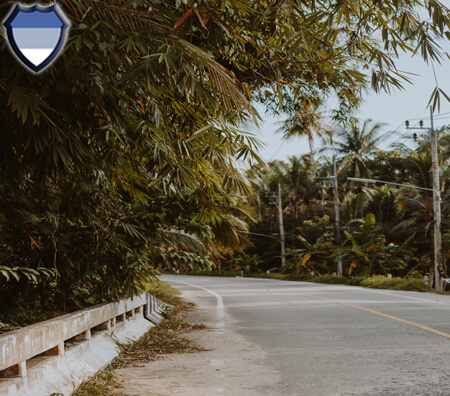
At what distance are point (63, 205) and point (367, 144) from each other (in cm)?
4873

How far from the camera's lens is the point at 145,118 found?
5.60 m

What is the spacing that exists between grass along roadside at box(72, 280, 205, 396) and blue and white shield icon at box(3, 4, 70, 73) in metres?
2.81

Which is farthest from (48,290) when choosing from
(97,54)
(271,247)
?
(271,247)

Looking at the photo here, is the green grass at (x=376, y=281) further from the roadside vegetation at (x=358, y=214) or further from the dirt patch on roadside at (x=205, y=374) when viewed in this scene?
the dirt patch on roadside at (x=205, y=374)

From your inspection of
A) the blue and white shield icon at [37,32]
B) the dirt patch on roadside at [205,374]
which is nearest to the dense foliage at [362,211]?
the dirt patch on roadside at [205,374]

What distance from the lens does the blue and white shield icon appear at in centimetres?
382

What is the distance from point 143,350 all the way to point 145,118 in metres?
3.97

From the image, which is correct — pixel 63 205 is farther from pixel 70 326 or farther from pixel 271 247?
pixel 271 247

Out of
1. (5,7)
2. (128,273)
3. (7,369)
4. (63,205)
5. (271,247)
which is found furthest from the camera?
(271,247)

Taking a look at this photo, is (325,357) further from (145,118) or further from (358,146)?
(358,146)

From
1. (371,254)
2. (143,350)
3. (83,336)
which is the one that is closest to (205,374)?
(83,336)

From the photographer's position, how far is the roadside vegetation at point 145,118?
13.4 feet

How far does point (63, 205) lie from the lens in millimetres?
7359

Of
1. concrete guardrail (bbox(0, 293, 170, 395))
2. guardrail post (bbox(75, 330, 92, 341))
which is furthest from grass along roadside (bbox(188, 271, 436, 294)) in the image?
guardrail post (bbox(75, 330, 92, 341))
